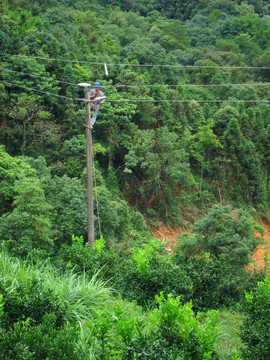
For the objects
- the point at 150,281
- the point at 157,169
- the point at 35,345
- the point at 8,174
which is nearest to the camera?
the point at 35,345

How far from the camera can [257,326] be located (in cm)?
483

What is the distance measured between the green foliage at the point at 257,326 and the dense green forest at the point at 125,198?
0.02m

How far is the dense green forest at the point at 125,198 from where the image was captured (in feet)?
15.1

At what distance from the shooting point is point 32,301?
480 cm

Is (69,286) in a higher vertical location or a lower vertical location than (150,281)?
higher

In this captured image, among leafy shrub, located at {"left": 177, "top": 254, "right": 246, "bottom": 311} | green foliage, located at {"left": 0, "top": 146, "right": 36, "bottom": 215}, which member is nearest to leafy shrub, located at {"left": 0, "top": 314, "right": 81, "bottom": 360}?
leafy shrub, located at {"left": 177, "top": 254, "right": 246, "bottom": 311}

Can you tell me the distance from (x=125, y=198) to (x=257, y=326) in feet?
61.6

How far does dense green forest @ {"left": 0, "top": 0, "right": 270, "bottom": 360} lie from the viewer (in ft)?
15.1

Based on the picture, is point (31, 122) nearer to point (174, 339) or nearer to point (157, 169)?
point (157, 169)

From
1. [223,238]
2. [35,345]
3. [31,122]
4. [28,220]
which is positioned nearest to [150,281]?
[35,345]

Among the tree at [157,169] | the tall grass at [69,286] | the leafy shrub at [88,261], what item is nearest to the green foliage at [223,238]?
the tree at [157,169]

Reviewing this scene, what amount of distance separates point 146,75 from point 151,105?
3030mm

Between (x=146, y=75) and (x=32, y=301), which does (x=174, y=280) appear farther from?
(x=146, y=75)

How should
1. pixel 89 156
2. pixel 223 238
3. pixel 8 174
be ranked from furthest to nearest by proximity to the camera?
pixel 223 238, pixel 8 174, pixel 89 156
